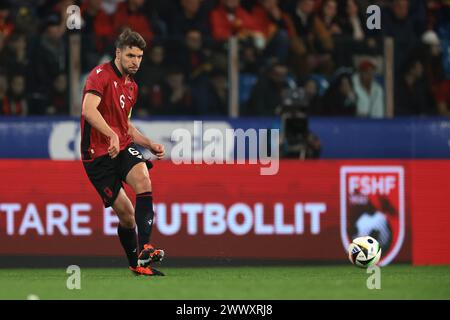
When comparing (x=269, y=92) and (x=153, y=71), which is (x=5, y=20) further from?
(x=269, y=92)

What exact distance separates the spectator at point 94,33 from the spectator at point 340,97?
104 inches

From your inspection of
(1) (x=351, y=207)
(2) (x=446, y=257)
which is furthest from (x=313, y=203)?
(2) (x=446, y=257)

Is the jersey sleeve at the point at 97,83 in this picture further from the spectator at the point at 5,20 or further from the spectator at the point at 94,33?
the spectator at the point at 5,20

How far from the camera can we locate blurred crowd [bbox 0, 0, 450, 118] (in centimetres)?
1397

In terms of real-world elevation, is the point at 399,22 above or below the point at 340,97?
above

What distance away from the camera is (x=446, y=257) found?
39.3 ft

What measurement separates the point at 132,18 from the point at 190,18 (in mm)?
742

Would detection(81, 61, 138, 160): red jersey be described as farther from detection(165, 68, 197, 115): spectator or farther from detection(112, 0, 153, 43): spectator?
detection(112, 0, 153, 43): spectator

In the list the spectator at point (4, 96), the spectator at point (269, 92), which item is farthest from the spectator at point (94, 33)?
the spectator at point (269, 92)

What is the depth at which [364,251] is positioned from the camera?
34.8ft

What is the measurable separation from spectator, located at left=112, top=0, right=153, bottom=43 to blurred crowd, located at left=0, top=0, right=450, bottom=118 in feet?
0.04

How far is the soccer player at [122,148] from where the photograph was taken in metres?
9.84

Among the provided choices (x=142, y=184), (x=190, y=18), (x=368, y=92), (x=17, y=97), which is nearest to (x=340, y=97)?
(x=368, y=92)
